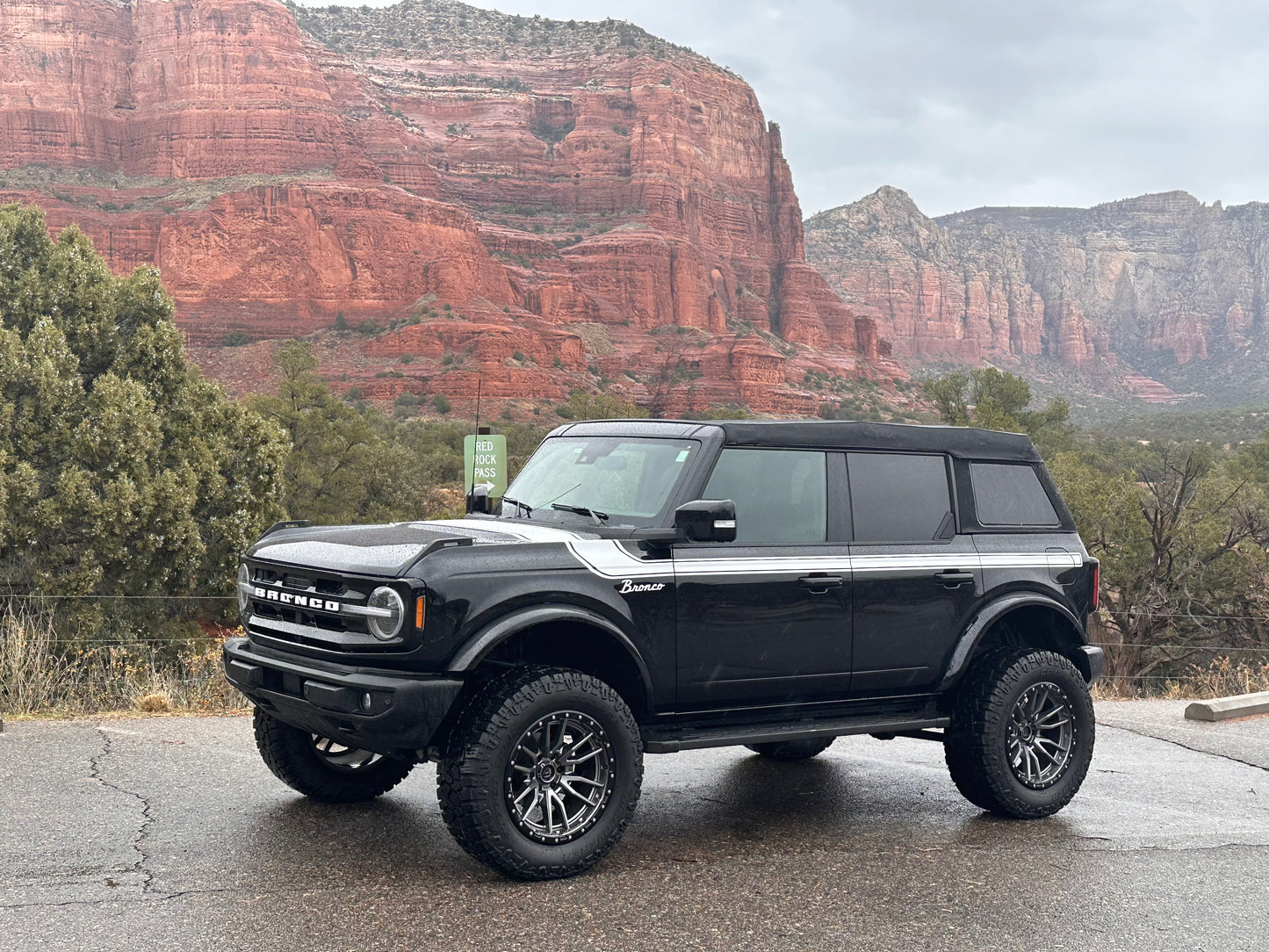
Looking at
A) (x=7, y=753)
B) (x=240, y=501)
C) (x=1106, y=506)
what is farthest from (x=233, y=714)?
(x=1106, y=506)

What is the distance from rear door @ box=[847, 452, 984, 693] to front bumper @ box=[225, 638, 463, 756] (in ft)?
7.09

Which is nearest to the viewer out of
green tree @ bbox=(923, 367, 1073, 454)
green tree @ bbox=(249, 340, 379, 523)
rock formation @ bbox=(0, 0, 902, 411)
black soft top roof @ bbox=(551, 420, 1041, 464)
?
black soft top roof @ bbox=(551, 420, 1041, 464)

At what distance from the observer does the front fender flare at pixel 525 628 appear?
468 centimetres

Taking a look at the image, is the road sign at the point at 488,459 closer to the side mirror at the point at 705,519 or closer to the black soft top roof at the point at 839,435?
the black soft top roof at the point at 839,435

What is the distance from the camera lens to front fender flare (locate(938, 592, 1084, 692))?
6.00 metres

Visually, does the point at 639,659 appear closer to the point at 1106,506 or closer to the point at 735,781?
the point at 735,781

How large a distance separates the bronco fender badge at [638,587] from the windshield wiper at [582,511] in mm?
461

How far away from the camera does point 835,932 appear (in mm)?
4328

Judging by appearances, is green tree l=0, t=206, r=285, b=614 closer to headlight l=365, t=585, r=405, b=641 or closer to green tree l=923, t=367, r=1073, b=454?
headlight l=365, t=585, r=405, b=641

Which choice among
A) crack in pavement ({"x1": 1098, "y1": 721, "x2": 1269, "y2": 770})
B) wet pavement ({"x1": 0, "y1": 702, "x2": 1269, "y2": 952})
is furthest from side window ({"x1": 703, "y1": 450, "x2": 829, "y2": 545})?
crack in pavement ({"x1": 1098, "y1": 721, "x2": 1269, "y2": 770})

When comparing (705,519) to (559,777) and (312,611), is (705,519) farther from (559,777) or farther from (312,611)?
(312,611)

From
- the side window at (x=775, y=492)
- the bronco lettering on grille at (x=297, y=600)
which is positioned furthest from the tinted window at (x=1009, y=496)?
the bronco lettering on grille at (x=297, y=600)

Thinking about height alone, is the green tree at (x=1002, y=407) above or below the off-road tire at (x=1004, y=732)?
above

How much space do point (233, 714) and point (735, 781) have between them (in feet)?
12.9
